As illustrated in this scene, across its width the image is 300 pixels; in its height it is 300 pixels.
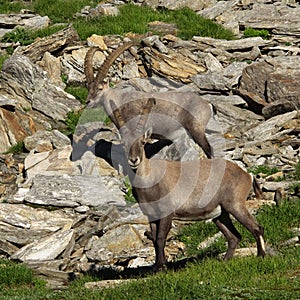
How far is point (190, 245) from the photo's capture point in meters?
14.1

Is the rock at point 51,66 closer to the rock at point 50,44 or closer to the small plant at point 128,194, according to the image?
the rock at point 50,44

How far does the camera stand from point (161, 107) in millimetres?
18656

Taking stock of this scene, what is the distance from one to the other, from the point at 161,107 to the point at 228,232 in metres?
6.95

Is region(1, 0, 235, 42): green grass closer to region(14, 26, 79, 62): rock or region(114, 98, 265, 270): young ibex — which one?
region(14, 26, 79, 62): rock

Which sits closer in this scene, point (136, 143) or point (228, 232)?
point (136, 143)

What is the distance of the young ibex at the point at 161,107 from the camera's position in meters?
18.2

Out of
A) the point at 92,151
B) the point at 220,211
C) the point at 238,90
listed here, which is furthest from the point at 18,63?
the point at 220,211

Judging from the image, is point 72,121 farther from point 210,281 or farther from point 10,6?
point 210,281

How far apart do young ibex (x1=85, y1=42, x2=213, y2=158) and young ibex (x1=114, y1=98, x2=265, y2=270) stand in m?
Result: 5.86

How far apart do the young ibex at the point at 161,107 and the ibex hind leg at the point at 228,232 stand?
569 centimetres

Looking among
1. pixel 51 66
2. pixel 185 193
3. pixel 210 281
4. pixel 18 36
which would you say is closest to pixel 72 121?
pixel 51 66

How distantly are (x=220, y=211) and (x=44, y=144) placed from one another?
8.40m

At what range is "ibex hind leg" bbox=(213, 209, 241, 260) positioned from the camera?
39.6 ft

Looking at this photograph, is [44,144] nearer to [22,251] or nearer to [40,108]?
[40,108]
